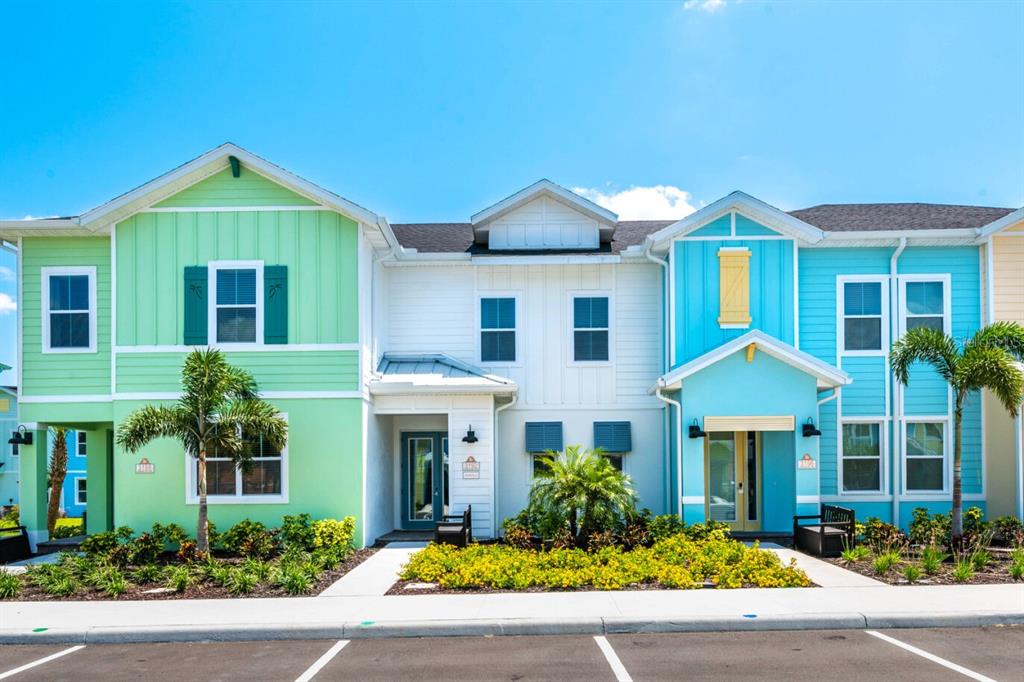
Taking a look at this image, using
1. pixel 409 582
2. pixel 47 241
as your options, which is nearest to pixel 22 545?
pixel 47 241

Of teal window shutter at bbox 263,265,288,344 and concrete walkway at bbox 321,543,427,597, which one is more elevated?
teal window shutter at bbox 263,265,288,344

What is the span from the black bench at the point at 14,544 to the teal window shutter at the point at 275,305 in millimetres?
5924

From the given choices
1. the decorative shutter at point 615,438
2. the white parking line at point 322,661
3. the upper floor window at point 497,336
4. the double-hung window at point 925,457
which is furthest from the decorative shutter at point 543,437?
the white parking line at point 322,661

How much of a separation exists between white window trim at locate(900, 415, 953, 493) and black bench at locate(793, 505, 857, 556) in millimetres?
2551

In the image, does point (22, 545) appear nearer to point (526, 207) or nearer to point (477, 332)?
point (477, 332)

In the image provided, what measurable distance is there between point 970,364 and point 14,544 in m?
17.1

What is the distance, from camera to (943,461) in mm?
16125

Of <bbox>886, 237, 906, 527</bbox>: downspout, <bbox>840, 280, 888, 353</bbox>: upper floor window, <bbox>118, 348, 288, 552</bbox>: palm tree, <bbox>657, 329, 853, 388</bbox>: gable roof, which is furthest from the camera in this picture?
<bbox>840, 280, 888, 353</bbox>: upper floor window

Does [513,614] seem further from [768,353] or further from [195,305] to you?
[195,305]

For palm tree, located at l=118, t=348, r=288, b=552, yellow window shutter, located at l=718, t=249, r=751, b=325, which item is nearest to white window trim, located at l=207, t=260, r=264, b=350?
palm tree, located at l=118, t=348, r=288, b=552

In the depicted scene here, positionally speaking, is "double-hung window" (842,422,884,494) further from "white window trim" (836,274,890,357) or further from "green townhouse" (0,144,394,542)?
"green townhouse" (0,144,394,542)

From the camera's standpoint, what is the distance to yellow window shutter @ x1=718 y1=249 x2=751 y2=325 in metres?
15.8

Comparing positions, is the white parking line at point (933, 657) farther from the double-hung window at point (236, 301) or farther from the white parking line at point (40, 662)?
the double-hung window at point (236, 301)

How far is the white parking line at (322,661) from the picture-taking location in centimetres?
760
